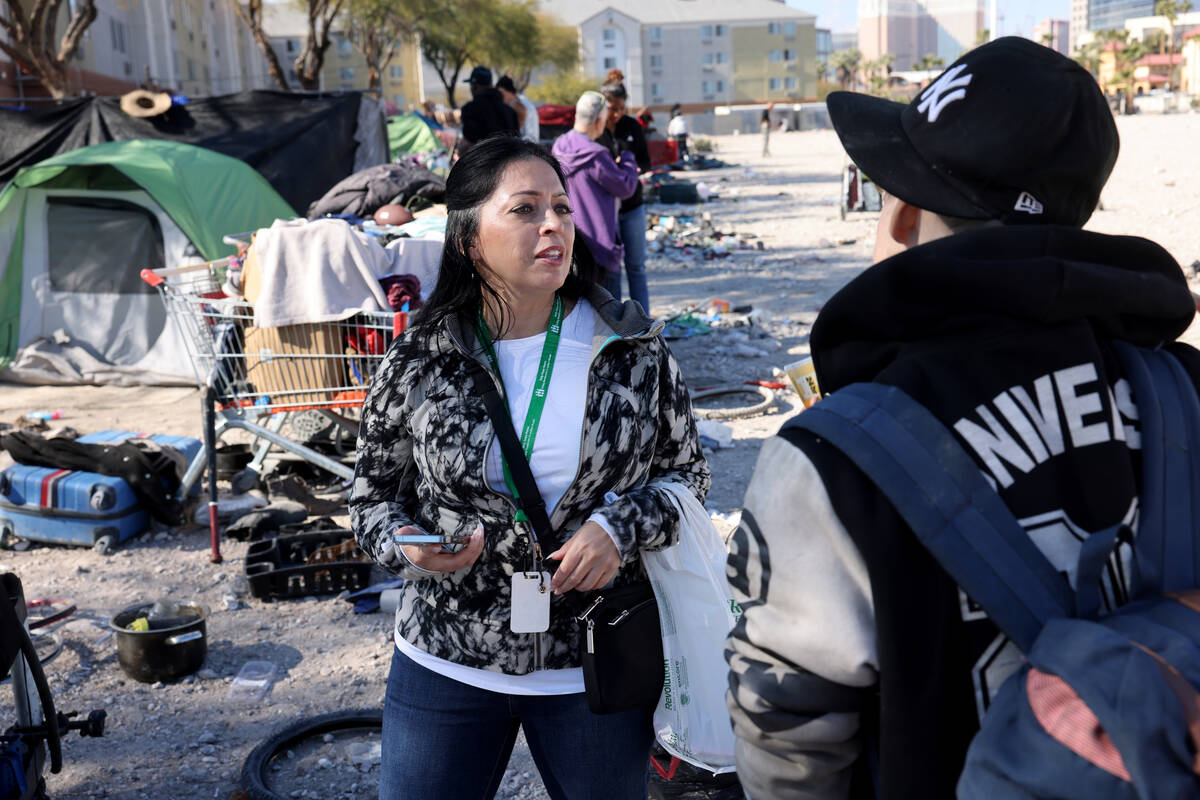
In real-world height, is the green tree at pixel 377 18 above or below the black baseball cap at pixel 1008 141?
above

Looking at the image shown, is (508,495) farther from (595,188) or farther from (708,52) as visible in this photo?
(708,52)

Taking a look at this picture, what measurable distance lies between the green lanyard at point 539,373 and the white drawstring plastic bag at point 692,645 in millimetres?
343

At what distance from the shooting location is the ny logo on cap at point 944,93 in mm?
1354

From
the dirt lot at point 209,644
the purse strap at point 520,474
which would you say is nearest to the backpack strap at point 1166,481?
the purse strap at point 520,474

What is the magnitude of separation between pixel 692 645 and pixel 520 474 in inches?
20.3

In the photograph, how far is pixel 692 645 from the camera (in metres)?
2.34

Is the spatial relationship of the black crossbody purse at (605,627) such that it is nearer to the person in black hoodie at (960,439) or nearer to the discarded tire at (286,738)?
the person in black hoodie at (960,439)

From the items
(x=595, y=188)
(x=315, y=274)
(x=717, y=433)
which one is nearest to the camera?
(x=315, y=274)

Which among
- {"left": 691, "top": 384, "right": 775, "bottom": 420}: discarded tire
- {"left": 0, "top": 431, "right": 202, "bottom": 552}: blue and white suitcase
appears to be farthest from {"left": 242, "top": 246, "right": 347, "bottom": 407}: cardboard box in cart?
{"left": 691, "top": 384, "right": 775, "bottom": 420}: discarded tire

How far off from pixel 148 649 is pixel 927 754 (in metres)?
3.85

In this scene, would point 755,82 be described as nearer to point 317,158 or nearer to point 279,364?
point 317,158

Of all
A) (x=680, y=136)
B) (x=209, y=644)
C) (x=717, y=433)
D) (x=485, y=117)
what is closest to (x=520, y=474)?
(x=209, y=644)

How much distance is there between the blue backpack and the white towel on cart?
4.15 metres

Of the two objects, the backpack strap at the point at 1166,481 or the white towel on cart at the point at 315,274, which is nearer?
the backpack strap at the point at 1166,481
